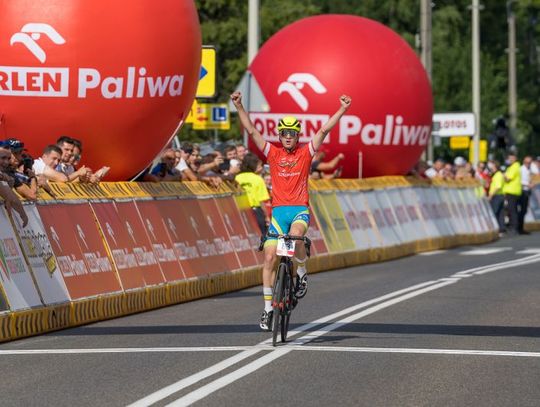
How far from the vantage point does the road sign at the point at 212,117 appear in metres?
27.2

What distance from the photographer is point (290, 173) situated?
14227mm

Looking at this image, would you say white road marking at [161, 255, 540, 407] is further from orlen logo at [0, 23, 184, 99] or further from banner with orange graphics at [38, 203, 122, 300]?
orlen logo at [0, 23, 184, 99]

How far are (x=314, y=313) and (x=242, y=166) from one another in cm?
837

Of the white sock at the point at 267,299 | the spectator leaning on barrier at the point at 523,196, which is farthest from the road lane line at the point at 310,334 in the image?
the spectator leaning on barrier at the point at 523,196

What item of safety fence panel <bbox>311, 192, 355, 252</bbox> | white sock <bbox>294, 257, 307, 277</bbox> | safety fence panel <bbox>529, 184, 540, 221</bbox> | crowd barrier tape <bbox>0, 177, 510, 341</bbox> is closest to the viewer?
white sock <bbox>294, 257, 307, 277</bbox>

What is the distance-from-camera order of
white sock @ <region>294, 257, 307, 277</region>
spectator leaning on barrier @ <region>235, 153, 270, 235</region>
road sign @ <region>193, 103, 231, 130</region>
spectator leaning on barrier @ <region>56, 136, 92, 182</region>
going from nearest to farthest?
white sock @ <region>294, 257, 307, 277</region>
spectator leaning on barrier @ <region>56, 136, 92, 182</region>
spectator leaning on barrier @ <region>235, 153, 270, 235</region>
road sign @ <region>193, 103, 231, 130</region>

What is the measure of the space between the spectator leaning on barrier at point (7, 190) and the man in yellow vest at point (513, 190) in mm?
26215

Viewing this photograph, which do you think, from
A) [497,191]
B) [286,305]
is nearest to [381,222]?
[497,191]

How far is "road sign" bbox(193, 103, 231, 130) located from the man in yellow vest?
14.1 m

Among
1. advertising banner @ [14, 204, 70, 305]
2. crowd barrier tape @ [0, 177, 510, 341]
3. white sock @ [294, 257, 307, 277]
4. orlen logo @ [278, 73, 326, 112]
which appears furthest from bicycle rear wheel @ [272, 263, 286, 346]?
orlen logo @ [278, 73, 326, 112]

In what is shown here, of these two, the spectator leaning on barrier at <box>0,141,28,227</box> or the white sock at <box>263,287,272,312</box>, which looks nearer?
the white sock at <box>263,287,272,312</box>

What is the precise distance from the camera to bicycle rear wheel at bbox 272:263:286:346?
13.0m

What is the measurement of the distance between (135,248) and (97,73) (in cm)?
228

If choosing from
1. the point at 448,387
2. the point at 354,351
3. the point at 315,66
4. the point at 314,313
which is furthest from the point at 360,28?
the point at 448,387
